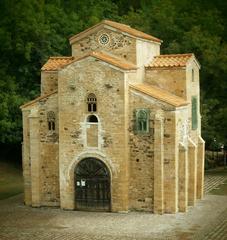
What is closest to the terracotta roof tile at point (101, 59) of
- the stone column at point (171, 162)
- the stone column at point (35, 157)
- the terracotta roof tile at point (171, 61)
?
the terracotta roof tile at point (171, 61)

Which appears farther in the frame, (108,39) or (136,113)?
(108,39)

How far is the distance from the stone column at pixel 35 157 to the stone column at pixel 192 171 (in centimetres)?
772

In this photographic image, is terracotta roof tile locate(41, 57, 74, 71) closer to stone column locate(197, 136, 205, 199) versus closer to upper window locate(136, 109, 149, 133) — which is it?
upper window locate(136, 109, 149, 133)

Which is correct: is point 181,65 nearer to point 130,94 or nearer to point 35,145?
point 130,94

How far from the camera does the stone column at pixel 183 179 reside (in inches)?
1034

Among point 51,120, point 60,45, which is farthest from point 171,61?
point 60,45

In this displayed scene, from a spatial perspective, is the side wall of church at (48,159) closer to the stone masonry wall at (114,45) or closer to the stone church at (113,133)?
the stone church at (113,133)

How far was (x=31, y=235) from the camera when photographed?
22.8 metres

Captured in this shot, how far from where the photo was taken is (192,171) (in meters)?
28.1

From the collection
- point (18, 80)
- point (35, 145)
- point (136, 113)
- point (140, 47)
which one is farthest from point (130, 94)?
point (18, 80)

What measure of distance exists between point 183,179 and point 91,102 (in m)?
5.81

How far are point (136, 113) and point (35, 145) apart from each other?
18.3 feet

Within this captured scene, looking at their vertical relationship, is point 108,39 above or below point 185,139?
above

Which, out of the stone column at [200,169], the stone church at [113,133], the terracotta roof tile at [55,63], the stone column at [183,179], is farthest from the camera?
the stone column at [200,169]
